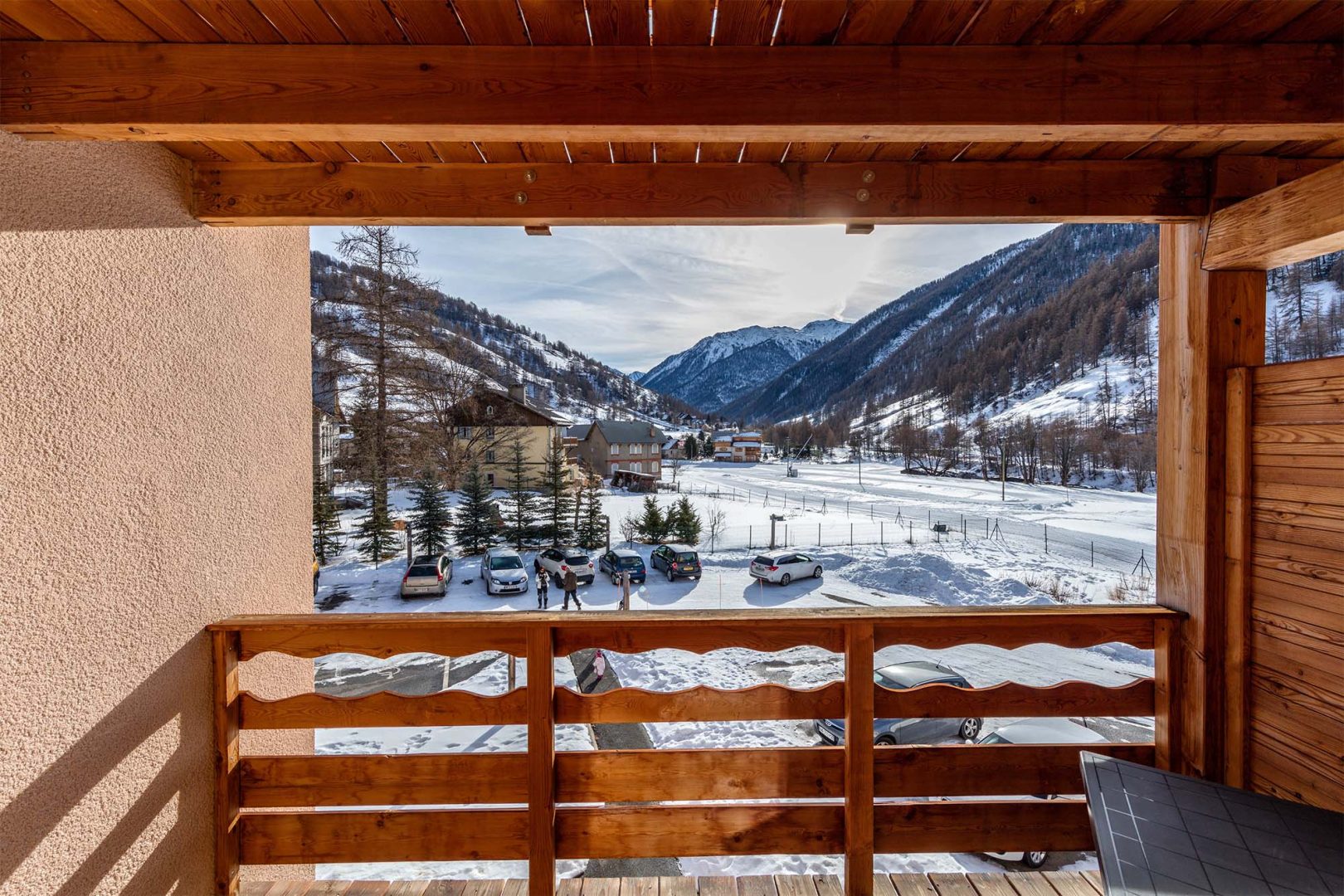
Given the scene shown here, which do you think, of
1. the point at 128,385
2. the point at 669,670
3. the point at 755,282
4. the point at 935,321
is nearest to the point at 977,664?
the point at 669,670

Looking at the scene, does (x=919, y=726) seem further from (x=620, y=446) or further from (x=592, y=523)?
(x=620, y=446)

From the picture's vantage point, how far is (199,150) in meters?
1.64

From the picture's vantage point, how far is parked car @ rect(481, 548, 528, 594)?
8.09m

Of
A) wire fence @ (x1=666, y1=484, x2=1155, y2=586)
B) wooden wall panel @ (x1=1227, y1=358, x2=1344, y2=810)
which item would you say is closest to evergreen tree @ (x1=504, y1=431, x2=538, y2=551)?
wire fence @ (x1=666, y1=484, x2=1155, y2=586)

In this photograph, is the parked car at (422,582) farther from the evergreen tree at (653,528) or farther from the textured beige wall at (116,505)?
the textured beige wall at (116,505)

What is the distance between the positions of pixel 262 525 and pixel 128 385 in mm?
742

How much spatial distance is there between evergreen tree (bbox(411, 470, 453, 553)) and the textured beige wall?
28.1 ft

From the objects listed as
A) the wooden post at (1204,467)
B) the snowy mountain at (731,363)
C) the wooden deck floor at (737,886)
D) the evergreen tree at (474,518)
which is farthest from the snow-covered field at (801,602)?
the snowy mountain at (731,363)

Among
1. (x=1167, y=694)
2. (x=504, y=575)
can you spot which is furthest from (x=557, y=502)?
(x=1167, y=694)

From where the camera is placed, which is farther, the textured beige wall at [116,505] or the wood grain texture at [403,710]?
the wood grain texture at [403,710]

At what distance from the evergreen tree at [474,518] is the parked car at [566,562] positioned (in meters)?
1.38

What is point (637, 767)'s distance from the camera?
1708mm

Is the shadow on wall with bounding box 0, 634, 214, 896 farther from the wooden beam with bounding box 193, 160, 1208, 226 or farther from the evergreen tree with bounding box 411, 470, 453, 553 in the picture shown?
the evergreen tree with bounding box 411, 470, 453, 553

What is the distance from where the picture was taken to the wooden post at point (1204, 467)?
172 centimetres
